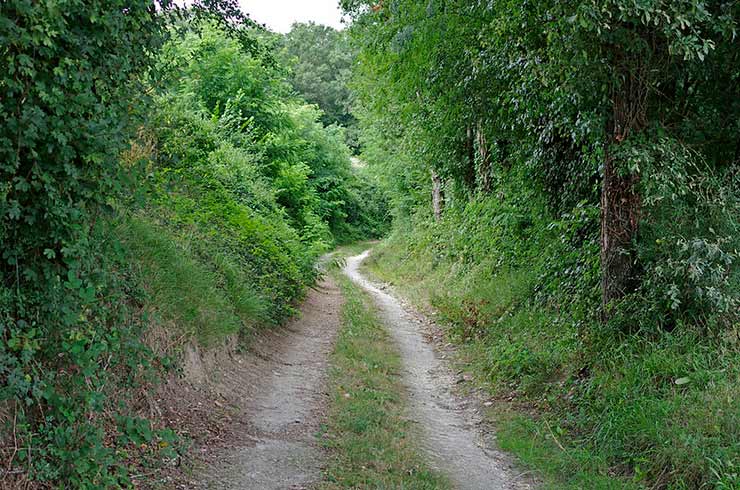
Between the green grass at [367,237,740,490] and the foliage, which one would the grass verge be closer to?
the green grass at [367,237,740,490]

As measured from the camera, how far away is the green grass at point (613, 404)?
18.2ft

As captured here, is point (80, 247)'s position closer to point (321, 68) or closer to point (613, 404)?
point (613, 404)

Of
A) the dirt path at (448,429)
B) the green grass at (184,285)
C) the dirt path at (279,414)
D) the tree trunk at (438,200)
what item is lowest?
the dirt path at (448,429)

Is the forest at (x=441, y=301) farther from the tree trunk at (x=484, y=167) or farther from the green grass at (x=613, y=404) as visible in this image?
the tree trunk at (x=484, y=167)

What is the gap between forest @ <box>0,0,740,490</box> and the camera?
14.2 ft

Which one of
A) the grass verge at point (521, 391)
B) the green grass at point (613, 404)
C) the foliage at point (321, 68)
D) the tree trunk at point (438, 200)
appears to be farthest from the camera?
the foliage at point (321, 68)

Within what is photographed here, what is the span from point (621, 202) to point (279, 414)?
5086 mm

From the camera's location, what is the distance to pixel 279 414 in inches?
298

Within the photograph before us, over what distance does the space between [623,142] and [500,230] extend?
9.02 m

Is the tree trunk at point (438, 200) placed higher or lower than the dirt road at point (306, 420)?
higher

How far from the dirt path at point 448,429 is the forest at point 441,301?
0.13 metres

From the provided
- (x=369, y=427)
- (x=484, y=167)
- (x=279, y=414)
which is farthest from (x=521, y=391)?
(x=484, y=167)

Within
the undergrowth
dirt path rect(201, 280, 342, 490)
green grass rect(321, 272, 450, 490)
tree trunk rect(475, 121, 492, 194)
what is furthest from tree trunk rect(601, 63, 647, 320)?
tree trunk rect(475, 121, 492, 194)

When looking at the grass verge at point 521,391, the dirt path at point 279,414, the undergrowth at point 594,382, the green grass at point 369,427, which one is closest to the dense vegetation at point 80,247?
the dirt path at point 279,414
